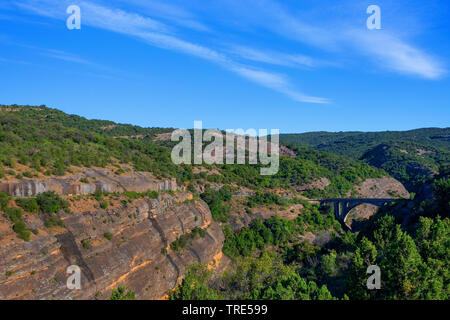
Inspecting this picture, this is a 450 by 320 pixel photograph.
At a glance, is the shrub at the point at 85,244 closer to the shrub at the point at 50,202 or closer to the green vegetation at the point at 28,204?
the shrub at the point at 50,202

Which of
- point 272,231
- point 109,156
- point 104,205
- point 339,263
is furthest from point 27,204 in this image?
point 272,231

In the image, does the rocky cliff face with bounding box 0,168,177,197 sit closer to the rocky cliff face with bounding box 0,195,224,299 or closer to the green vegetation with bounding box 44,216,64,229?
the rocky cliff face with bounding box 0,195,224,299

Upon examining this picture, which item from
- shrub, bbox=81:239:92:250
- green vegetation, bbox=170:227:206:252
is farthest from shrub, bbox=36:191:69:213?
green vegetation, bbox=170:227:206:252

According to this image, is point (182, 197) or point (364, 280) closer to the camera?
point (364, 280)

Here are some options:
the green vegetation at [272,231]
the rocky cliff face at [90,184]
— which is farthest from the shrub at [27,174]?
the green vegetation at [272,231]
